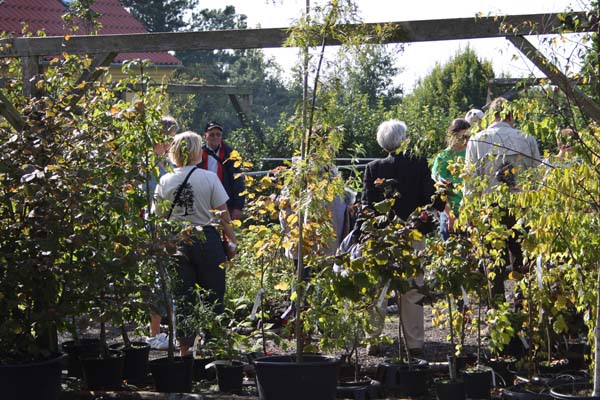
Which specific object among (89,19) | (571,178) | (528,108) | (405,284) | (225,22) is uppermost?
(225,22)

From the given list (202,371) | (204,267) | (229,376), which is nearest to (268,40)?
(204,267)

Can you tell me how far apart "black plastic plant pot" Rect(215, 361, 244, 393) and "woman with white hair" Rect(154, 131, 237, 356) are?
2.51 ft

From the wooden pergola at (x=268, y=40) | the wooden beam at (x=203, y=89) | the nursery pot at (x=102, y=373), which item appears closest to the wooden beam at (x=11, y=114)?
the wooden pergola at (x=268, y=40)

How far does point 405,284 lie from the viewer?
18.6 feet

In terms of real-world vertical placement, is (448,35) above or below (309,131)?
above

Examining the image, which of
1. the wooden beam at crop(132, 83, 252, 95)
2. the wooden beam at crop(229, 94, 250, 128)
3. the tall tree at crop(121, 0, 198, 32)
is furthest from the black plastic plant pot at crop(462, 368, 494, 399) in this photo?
the tall tree at crop(121, 0, 198, 32)

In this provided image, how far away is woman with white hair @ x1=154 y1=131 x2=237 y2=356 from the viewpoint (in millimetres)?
6879

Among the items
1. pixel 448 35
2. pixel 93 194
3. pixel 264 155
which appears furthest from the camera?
pixel 264 155

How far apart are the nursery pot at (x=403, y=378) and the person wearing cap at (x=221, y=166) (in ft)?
10.3

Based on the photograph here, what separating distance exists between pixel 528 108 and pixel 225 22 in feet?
202

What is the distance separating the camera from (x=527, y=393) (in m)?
5.46

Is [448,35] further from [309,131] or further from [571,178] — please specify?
[571,178]

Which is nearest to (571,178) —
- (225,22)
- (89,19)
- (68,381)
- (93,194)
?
(93,194)

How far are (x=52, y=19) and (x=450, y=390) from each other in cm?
2270
